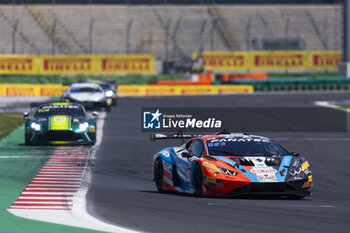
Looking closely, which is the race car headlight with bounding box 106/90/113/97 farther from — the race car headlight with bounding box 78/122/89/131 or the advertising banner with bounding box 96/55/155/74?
the advertising banner with bounding box 96/55/155/74

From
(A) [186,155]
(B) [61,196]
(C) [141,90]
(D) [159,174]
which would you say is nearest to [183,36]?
(C) [141,90]

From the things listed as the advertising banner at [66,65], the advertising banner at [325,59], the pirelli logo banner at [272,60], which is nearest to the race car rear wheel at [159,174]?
the advertising banner at [66,65]

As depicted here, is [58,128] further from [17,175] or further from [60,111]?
[17,175]

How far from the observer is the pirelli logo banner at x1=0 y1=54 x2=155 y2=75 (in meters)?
61.9

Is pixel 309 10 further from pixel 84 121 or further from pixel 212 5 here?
pixel 84 121

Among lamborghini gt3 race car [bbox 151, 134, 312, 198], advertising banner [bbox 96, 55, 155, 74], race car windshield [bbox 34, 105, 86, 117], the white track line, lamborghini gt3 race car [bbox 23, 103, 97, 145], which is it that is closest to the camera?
the white track line

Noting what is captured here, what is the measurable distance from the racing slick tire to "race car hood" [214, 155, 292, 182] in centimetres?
33

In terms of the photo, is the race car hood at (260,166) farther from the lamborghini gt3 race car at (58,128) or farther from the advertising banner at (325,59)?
the advertising banner at (325,59)

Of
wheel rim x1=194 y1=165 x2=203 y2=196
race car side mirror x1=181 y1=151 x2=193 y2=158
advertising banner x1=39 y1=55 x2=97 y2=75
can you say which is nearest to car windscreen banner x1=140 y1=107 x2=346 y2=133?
race car side mirror x1=181 y1=151 x2=193 y2=158

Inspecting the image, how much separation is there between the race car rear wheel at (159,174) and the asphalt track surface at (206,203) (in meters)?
0.16

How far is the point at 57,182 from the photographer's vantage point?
53.5 feet

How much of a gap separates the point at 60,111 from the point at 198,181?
38.5ft

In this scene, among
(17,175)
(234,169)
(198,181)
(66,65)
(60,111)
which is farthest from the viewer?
(66,65)

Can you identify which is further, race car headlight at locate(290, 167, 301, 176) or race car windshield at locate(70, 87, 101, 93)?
race car windshield at locate(70, 87, 101, 93)
